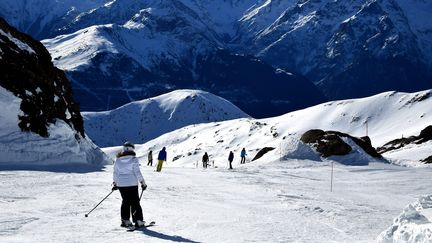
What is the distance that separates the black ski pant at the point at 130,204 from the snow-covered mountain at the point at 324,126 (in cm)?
Result: 10904

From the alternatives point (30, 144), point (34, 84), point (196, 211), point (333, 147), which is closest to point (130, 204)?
point (196, 211)

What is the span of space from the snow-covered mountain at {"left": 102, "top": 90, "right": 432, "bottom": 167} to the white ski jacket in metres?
109

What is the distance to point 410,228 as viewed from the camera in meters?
→ 9.45

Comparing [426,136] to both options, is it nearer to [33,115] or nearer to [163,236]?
[33,115]

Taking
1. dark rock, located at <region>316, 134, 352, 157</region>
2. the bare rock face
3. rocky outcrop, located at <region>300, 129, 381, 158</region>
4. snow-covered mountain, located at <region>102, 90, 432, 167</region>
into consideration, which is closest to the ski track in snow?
the bare rock face

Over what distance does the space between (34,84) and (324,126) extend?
120 metres

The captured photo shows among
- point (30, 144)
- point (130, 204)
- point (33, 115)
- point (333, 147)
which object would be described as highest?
point (33, 115)

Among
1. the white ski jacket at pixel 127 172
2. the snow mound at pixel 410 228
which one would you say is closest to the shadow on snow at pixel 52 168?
the white ski jacket at pixel 127 172

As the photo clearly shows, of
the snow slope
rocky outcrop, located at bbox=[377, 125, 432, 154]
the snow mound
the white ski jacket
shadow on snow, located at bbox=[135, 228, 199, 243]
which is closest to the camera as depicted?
the snow mound

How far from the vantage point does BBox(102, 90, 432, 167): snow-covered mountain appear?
131 m

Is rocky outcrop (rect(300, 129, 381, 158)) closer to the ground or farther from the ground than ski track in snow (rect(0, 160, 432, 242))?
farther from the ground

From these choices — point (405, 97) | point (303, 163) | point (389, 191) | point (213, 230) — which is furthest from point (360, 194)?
point (405, 97)

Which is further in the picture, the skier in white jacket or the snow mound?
the skier in white jacket

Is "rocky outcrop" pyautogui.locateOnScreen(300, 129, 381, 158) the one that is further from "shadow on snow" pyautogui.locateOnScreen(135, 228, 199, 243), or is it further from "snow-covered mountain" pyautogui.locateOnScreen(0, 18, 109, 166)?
"shadow on snow" pyautogui.locateOnScreen(135, 228, 199, 243)
